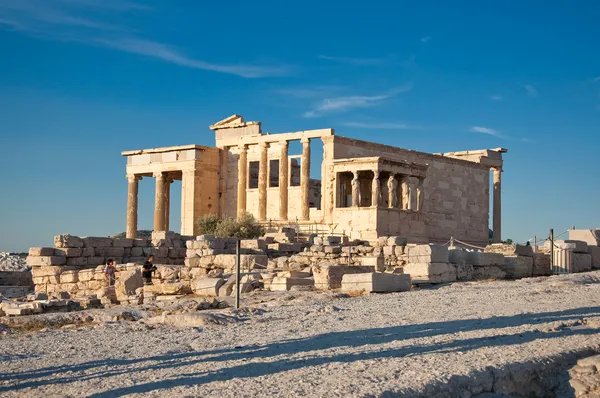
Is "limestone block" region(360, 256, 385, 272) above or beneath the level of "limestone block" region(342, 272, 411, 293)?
above

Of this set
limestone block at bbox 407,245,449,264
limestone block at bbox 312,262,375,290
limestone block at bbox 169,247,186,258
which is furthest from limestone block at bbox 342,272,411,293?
limestone block at bbox 169,247,186,258

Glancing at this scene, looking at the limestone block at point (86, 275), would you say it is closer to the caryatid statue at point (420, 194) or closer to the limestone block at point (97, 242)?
the limestone block at point (97, 242)

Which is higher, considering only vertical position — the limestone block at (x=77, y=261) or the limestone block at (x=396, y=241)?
the limestone block at (x=396, y=241)

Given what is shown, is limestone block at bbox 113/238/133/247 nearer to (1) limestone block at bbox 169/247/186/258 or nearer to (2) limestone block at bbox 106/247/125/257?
(2) limestone block at bbox 106/247/125/257

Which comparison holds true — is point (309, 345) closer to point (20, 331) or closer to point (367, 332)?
point (367, 332)

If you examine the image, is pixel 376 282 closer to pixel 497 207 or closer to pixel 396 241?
pixel 396 241

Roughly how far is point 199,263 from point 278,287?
489cm

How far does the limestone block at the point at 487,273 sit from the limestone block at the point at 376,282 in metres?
3.55

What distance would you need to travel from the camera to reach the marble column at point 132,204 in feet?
132

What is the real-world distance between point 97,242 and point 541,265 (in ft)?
39.6

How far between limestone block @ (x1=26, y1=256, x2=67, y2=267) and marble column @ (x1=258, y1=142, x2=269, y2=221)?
15.1 metres

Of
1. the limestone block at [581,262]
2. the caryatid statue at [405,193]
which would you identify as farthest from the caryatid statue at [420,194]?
the limestone block at [581,262]

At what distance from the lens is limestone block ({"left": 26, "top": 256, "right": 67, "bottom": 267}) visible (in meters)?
22.2

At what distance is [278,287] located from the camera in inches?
610
